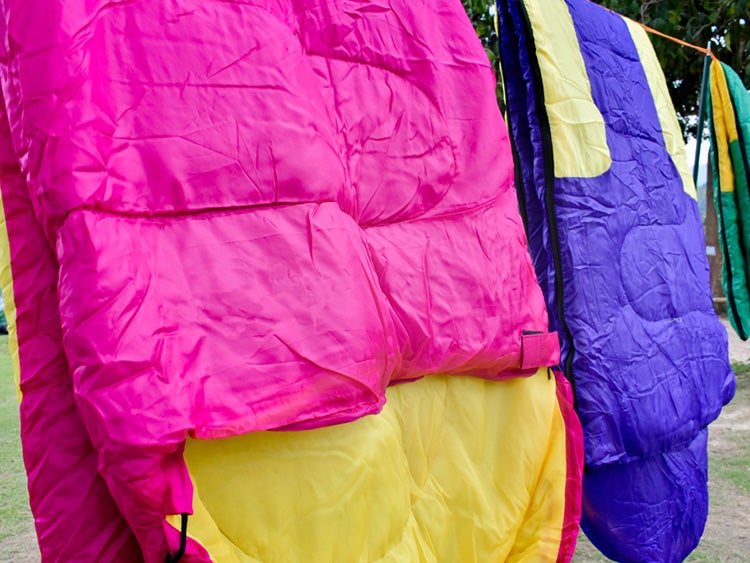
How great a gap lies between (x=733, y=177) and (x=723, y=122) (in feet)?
0.34

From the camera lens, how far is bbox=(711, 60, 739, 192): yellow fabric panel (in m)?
1.59

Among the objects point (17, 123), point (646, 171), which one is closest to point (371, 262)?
point (17, 123)

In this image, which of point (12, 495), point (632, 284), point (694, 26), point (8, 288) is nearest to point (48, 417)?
point (8, 288)

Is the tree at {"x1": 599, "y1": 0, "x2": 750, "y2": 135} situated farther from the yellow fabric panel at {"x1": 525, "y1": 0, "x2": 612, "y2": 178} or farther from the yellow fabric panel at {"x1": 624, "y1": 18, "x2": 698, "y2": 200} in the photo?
the yellow fabric panel at {"x1": 525, "y1": 0, "x2": 612, "y2": 178}

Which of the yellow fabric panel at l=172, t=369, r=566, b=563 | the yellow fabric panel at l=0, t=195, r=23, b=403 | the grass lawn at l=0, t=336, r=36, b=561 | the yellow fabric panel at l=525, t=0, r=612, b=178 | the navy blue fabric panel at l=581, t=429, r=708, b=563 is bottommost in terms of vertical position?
the grass lawn at l=0, t=336, r=36, b=561

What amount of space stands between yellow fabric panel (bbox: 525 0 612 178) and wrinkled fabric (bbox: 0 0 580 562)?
1.06 feet

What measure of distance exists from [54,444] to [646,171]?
89 cm

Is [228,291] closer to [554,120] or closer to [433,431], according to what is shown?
[433,431]

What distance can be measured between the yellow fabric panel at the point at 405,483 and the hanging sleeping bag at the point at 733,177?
82cm

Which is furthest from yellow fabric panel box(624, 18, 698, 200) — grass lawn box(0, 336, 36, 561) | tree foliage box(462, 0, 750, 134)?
tree foliage box(462, 0, 750, 134)

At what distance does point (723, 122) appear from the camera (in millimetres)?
1612

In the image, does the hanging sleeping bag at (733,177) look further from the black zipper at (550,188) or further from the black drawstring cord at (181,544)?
the black drawstring cord at (181,544)

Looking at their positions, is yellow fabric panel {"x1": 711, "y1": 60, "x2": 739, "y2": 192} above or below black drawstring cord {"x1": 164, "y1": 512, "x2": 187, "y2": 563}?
above

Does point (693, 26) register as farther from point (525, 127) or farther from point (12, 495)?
point (12, 495)
